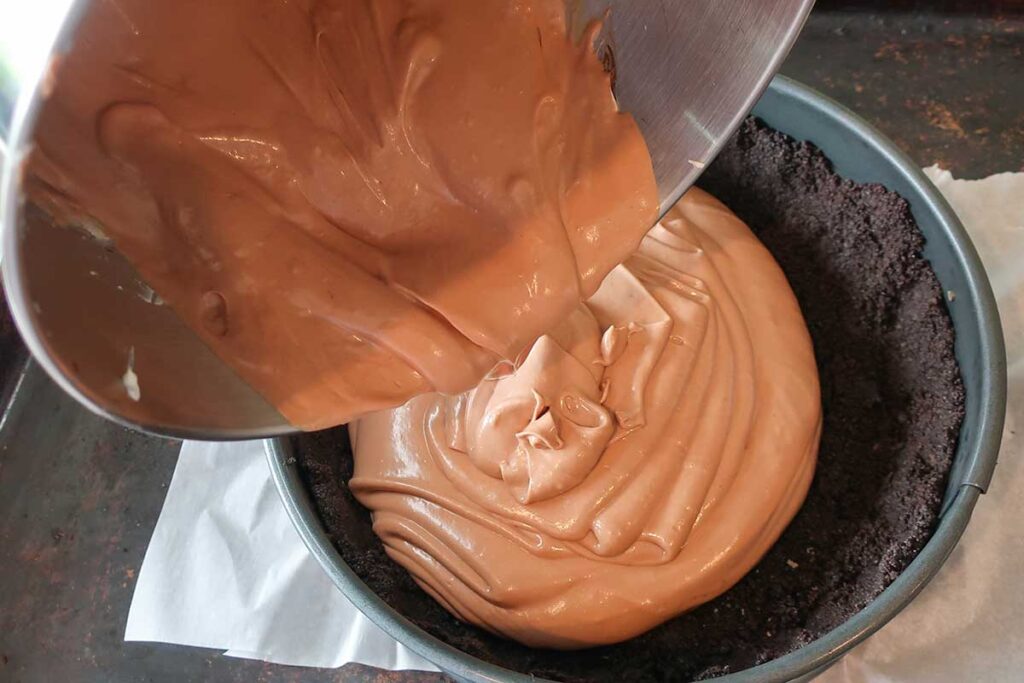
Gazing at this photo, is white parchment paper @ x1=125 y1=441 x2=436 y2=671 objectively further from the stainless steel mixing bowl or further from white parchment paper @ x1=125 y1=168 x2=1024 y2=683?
the stainless steel mixing bowl

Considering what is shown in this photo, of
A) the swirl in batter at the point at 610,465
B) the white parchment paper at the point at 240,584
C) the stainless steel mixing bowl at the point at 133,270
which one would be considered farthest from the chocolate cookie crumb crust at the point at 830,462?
the stainless steel mixing bowl at the point at 133,270

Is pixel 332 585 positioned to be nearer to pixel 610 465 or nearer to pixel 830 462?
pixel 610 465

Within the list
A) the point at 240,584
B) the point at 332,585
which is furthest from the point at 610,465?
the point at 240,584

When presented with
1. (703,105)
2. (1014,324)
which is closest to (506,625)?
(703,105)

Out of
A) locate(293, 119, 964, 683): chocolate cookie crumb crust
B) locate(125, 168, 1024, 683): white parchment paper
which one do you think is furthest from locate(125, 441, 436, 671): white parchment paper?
locate(293, 119, 964, 683): chocolate cookie crumb crust

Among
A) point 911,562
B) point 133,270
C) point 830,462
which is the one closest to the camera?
point 133,270

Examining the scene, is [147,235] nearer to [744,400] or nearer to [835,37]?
[744,400]
